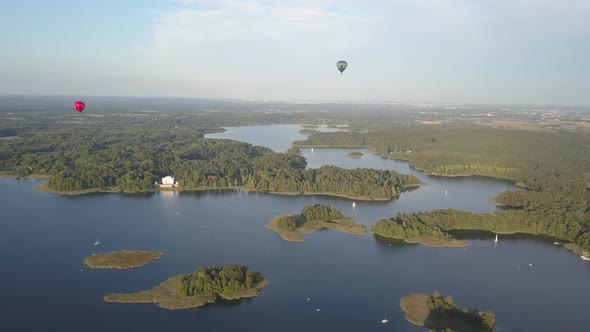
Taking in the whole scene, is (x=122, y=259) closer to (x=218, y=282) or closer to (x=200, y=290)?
(x=200, y=290)

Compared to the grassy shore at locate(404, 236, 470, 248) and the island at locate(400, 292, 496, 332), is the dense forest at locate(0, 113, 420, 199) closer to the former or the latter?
the grassy shore at locate(404, 236, 470, 248)

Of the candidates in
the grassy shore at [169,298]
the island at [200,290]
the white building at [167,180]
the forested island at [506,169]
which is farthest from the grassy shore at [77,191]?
the forested island at [506,169]

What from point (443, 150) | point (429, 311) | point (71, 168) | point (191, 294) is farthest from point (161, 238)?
point (443, 150)

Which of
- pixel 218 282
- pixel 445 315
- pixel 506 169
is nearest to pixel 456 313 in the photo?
pixel 445 315

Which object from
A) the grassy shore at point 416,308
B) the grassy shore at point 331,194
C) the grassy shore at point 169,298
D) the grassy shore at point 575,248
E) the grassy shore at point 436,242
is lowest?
the grassy shore at point 416,308

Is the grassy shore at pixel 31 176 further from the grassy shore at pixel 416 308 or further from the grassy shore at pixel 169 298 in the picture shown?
the grassy shore at pixel 416 308

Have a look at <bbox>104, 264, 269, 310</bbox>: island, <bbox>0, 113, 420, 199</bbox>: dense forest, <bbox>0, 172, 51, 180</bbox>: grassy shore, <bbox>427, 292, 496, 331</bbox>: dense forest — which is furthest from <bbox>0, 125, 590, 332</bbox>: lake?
<bbox>0, 172, 51, 180</bbox>: grassy shore
